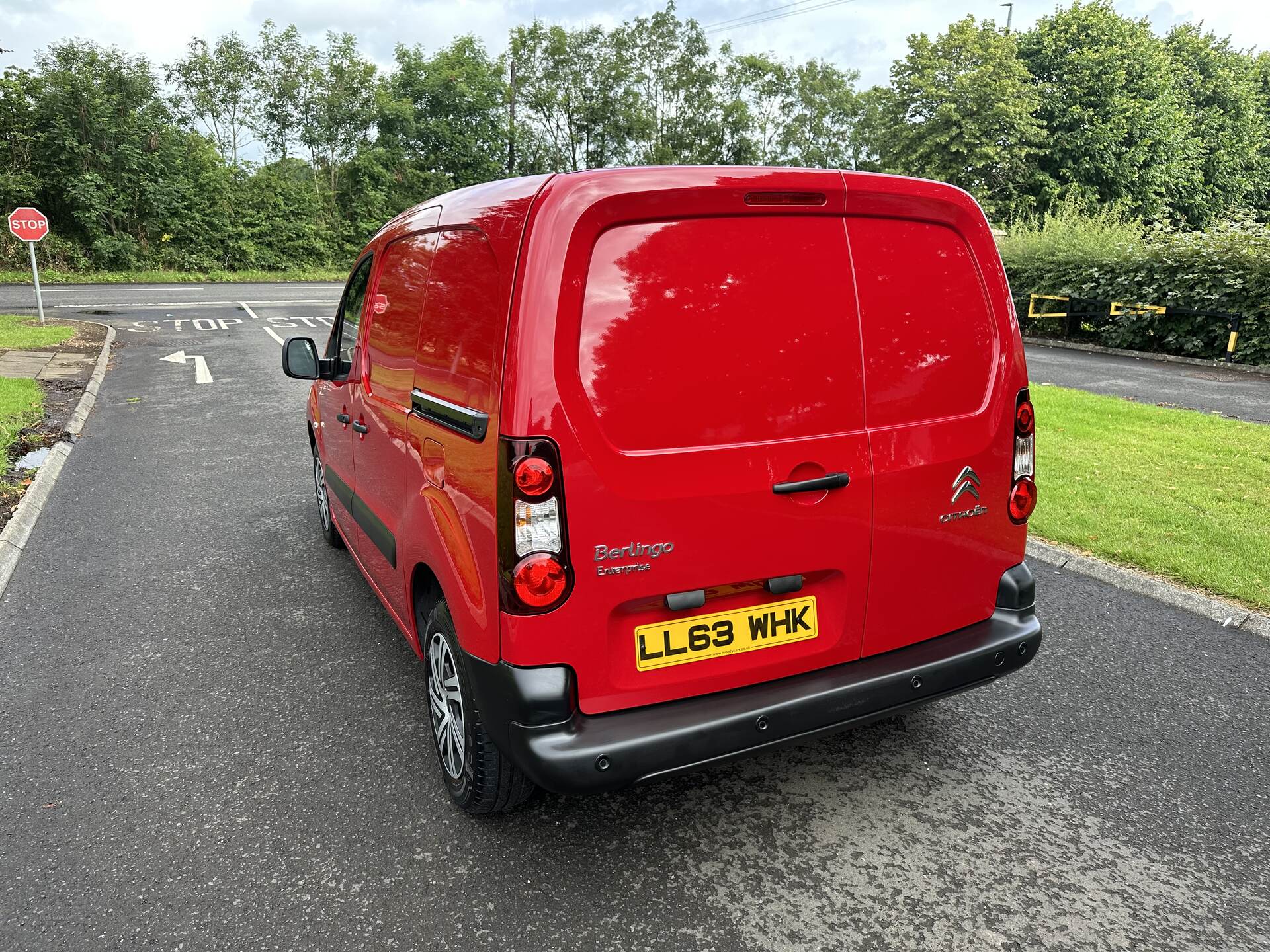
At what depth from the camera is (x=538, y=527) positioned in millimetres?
2238

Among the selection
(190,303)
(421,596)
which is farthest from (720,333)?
(190,303)

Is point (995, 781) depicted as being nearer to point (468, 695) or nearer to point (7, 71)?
point (468, 695)

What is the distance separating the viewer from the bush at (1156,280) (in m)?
14.9

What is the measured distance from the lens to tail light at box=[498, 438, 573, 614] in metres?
2.21

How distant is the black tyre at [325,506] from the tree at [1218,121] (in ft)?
153

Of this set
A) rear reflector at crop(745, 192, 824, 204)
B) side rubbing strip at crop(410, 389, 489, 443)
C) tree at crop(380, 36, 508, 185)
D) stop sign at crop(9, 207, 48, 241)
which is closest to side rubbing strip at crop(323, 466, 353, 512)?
side rubbing strip at crop(410, 389, 489, 443)

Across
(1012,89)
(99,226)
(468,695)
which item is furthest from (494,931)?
(1012,89)

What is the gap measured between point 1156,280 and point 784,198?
17.5m

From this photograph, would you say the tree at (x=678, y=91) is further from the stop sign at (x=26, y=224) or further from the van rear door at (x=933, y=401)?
the van rear door at (x=933, y=401)

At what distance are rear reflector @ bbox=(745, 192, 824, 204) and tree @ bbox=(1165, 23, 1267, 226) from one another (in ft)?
155

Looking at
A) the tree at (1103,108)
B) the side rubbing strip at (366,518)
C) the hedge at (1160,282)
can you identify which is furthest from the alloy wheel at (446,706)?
the tree at (1103,108)

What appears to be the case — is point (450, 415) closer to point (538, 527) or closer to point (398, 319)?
point (538, 527)

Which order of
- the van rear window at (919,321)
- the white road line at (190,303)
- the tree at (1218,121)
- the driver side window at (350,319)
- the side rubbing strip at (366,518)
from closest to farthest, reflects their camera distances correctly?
the van rear window at (919,321) < the side rubbing strip at (366,518) < the driver side window at (350,319) < the white road line at (190,303) < the tree at (1218,121)

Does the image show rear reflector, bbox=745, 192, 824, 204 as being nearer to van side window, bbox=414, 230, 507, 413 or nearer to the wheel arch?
van side window, bbox=414, 230, 507, 413
